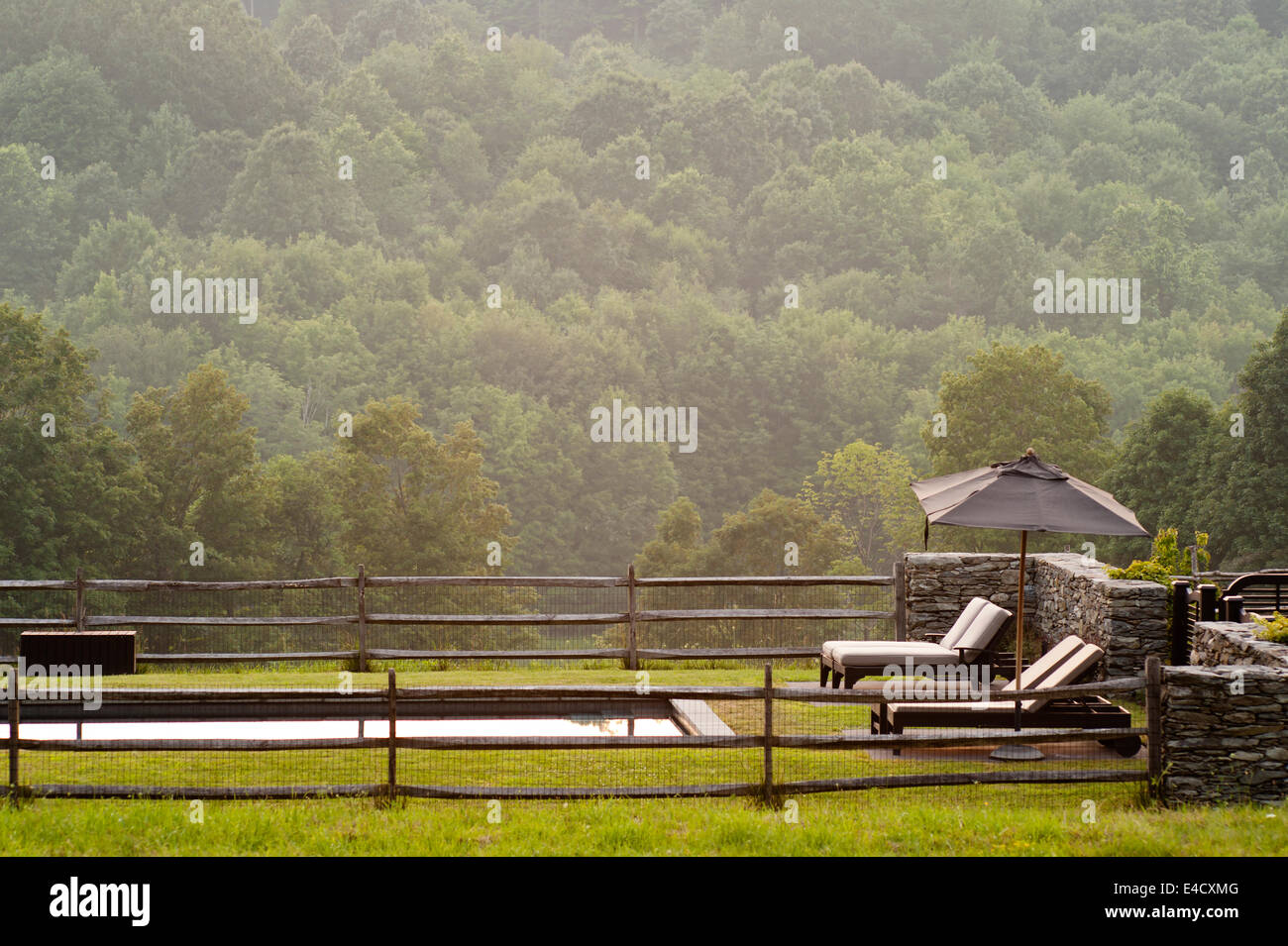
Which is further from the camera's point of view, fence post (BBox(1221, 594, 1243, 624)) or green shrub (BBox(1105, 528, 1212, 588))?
green shrub (BBox(1105, 528, 1212, 588))

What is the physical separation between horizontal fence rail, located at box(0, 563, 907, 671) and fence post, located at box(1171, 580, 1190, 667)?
3.12 meters

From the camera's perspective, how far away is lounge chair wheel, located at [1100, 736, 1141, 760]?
1008 centimetres

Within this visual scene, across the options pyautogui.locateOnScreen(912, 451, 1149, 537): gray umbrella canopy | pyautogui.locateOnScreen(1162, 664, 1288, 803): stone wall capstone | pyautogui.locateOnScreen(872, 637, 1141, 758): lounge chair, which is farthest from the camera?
pyautogui.locateOnScreen(912, 451, 1149, 537): gray umbrella canopy

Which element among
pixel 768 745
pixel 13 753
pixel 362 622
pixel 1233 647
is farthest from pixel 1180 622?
pixel 13 753

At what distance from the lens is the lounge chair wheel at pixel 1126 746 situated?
10.1 metres

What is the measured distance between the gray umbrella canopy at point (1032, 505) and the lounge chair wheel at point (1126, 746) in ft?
5.13

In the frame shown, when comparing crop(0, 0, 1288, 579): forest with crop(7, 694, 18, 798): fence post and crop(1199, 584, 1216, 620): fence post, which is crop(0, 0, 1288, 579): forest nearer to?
crop(1199, 584, 1216, 620): fence post

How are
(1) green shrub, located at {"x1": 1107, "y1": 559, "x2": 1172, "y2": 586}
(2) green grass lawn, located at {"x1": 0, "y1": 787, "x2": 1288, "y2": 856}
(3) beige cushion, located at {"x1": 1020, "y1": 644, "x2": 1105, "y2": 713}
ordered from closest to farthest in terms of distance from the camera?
(2) green grass lawn, located at {"x1": 0, "y1": 787, "x2": 1288, "y2": 856} < (3) beige cushion, located at {"x1": 1020, "y1": 644, "x2": 1105, "y2": 713} < (1) green shrub, located at {"x1": 1107, "y1": 559, "x2": 1172, "y2": 586}

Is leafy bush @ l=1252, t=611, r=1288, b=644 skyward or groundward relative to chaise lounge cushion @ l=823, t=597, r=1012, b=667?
skyward

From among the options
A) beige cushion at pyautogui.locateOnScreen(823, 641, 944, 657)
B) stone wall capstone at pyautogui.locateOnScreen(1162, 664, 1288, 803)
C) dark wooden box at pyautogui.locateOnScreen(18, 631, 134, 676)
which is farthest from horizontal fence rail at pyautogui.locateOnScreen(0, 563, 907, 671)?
stone wall capstone at pyautogui.locateOnScreen(1162, 664, 1288, 803)

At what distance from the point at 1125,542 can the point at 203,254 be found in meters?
53.8

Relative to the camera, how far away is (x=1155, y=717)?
8.79 metres

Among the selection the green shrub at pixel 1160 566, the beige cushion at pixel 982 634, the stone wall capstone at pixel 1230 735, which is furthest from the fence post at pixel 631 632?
the stone wall capstone at pixel 1230 735
